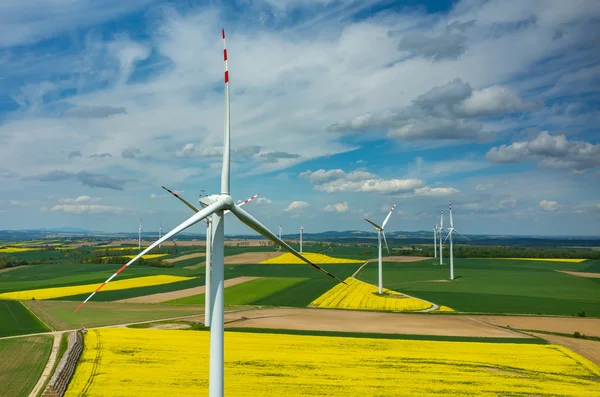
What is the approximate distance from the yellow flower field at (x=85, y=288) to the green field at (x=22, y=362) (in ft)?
148

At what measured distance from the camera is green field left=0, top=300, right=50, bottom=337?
53.8 metres

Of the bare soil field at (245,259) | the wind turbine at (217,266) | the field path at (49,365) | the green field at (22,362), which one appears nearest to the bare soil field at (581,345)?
the wind turbine at (217,266)

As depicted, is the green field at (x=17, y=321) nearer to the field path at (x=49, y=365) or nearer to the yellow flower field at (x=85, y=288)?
the field path at (x=49, y=365)

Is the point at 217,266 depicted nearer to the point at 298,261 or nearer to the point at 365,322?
the point at 365,322

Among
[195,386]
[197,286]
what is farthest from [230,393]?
[197,286]

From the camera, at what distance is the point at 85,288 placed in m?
98.6

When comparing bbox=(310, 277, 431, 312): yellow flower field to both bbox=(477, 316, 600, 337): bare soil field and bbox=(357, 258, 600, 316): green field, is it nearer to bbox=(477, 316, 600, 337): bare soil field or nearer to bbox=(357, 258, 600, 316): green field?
bbox=(357, 258, 600, 316): green field

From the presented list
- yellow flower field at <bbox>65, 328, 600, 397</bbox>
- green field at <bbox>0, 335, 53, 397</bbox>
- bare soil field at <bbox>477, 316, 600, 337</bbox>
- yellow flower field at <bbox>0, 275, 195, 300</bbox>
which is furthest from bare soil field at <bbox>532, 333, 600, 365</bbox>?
yellow flower field at <bbox>0, 275, 195, 300</bbox>

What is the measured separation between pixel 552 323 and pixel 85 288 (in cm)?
9080

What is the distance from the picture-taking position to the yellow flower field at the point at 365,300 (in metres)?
76.0

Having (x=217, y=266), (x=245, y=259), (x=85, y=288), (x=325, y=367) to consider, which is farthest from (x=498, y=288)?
(x=245, y=259)

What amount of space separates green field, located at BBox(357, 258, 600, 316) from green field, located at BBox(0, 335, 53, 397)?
60611 millimetres

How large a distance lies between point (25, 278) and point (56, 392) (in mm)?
107974

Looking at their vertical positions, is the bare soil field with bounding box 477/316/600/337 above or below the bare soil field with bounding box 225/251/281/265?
below
